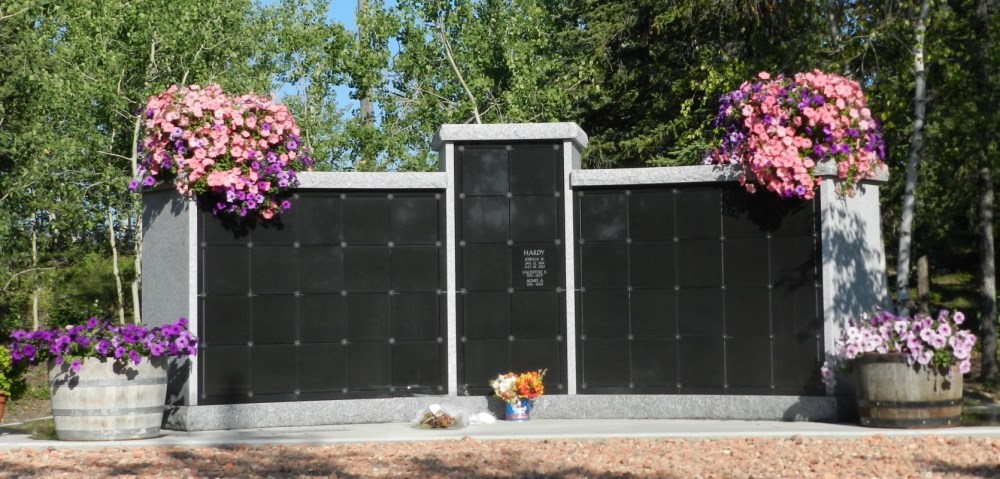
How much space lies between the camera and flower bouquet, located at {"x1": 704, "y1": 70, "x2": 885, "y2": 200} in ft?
37.8

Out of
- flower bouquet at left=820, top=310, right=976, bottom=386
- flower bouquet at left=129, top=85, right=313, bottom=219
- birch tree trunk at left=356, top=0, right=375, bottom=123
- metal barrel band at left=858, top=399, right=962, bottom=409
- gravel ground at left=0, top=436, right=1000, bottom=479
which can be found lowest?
gravel ground at left=0, top=436, right=1000, bottom=479

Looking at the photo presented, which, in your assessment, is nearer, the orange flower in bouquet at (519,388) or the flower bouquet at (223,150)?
the flower bouquet at (223,150)

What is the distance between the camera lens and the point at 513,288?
40.2ft

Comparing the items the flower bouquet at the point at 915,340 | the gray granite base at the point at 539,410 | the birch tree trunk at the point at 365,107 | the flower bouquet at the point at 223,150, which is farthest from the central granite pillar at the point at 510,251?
the birch tree trunk at the point at 365,107

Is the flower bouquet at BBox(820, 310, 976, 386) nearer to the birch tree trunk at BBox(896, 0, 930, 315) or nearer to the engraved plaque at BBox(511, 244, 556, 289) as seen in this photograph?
the birch tree trunk at BBox(896, 0, 930, 315)

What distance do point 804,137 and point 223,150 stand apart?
5828 mm

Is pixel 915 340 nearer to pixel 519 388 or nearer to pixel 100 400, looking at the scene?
pixel 519 388

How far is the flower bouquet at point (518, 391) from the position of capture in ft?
38.7

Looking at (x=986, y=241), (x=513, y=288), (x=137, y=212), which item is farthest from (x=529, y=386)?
(x=137, y=212)

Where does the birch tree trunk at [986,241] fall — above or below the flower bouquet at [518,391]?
above

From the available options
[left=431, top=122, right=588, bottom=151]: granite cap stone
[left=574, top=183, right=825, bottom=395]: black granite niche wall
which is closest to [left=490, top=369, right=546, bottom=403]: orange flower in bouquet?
[left=574, top=183, right=825, bottom=395]: black granite niche wall

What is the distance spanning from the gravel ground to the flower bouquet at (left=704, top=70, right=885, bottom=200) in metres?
2.87

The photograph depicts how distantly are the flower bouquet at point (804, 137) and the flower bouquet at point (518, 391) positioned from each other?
115 inches

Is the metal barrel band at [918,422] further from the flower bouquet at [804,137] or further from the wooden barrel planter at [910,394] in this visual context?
the flower bouquet at [804,137]
